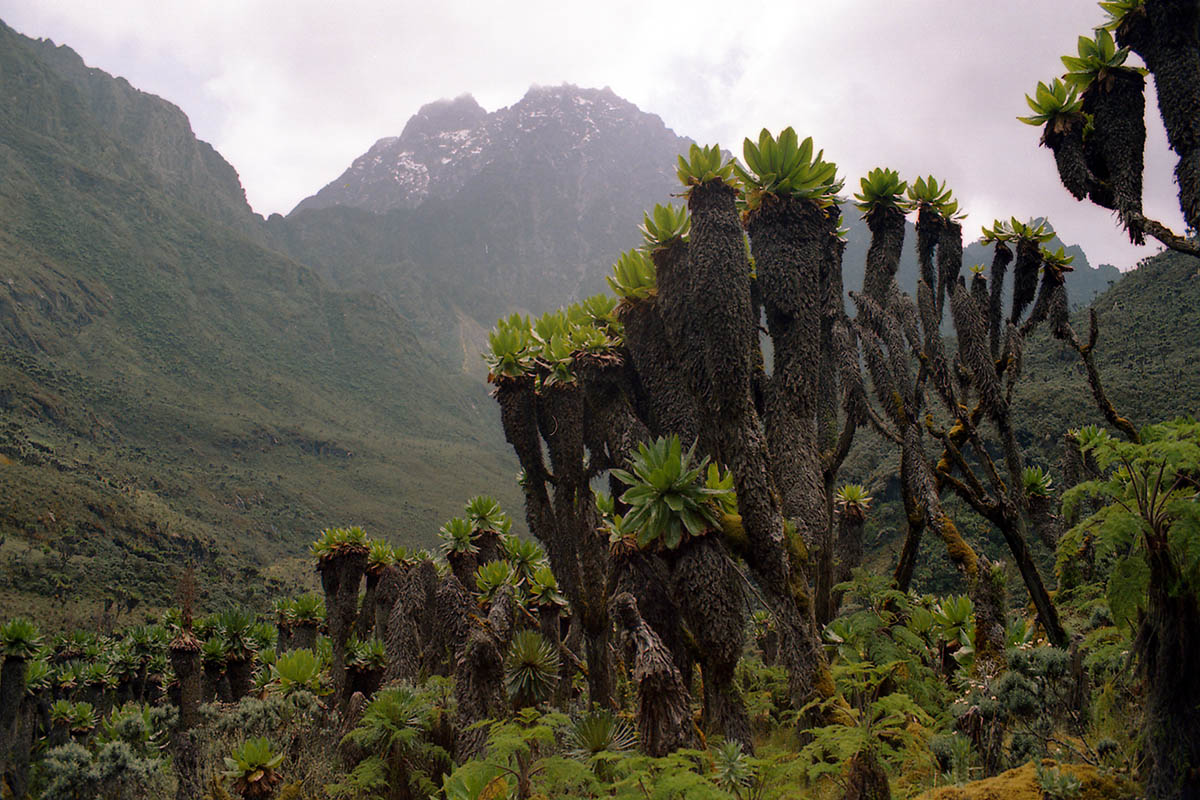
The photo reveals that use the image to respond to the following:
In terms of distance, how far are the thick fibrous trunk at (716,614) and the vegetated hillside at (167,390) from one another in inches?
1937

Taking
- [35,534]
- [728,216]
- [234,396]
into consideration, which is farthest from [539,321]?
[234,396]

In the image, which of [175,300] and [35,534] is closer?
[35,534]

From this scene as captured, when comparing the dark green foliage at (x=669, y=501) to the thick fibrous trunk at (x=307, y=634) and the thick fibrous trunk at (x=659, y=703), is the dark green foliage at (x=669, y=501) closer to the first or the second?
the thick fibrous trunk at (x=659, y=703)

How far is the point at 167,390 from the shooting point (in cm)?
8656

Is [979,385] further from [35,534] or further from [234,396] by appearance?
[234,396]

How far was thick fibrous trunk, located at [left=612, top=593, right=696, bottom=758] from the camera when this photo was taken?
6680 millimetres

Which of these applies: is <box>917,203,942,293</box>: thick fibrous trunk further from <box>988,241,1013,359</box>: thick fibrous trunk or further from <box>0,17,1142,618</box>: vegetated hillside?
<box>0,17,1142,618</box>: vegetated hillside

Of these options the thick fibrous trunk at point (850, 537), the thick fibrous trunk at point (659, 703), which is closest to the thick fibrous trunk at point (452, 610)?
the thick fibrous trunk at point (659, 703)

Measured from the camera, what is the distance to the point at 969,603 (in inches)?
460

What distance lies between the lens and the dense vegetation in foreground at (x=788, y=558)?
564cm

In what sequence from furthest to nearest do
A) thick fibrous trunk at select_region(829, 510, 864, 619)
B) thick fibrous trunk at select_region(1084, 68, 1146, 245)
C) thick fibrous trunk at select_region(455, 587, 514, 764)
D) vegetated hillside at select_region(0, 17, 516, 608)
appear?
1. vegetated hillside at select_region(0, 17, 516, 608)
2. thick fibrous trunk at select_region(829, 510, 864, 619)
3. thick fibrous trunk at select_region(455, 587, 514, 764)
4. thick fibrous trunk at select_region(1084, 68, 1146, 245)

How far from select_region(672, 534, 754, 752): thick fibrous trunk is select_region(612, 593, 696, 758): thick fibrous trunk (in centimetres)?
52

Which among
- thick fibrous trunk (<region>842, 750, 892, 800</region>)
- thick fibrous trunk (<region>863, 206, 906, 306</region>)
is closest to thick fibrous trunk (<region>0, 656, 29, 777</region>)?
thick fibrous trunk (<region>842, 750, 892, 800</region>)

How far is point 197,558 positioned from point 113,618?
53.0 ft
